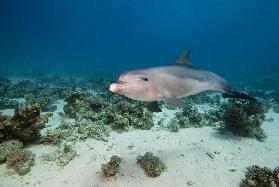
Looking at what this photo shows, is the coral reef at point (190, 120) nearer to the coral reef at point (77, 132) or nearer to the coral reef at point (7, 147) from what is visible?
the coral reef at point (77, 132)

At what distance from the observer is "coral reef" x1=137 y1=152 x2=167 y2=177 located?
647 centimetres

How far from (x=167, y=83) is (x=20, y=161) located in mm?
4303

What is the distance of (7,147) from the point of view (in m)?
6.89

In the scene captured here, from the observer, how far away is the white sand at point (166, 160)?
20.5ft

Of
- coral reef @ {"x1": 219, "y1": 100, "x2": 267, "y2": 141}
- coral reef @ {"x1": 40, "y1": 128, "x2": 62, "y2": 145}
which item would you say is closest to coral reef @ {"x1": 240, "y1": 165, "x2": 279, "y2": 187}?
→ coral reef @ {"x1": 219, "y1": 100, "x2": 267, "y2": 141}

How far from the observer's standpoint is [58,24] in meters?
119

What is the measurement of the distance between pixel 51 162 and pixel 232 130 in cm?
626

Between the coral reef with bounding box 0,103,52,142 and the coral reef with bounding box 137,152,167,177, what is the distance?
331 centimetres

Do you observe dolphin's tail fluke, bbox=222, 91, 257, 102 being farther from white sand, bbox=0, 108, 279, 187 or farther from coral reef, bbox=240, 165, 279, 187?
coral reef, bbox=240, 165, 279, 187

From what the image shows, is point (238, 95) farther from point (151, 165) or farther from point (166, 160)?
point (151, 165)

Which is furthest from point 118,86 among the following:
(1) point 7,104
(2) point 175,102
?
(1) point 7,104

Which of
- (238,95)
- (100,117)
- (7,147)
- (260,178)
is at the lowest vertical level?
(260,178)

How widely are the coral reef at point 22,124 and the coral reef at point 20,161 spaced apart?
2.68 feet

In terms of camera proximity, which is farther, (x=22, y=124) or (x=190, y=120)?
(x=190, y=120)
